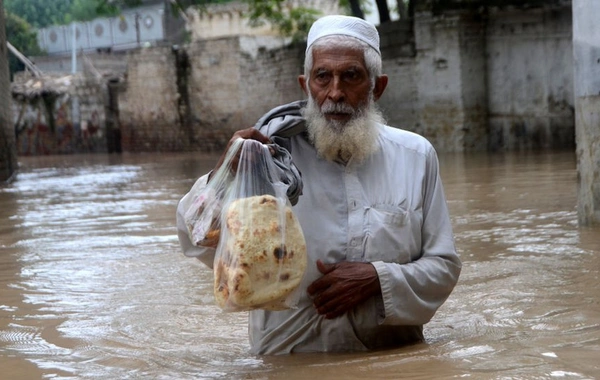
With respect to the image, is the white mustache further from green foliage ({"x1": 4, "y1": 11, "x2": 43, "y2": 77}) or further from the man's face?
green foliage ({"x1": 4, "y1": 11, "x2": 43, "y2": 77})

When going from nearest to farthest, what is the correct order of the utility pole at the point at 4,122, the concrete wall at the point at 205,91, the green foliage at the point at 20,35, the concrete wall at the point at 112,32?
the utility pole at the point at 4,122 → the concrete wall at the point at 205,91 → the green foliage at the point at 20,35 → the concrete wall at the point at 112,32

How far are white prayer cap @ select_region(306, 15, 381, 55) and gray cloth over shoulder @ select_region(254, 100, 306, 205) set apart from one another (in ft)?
0.76

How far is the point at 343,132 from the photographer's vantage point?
119 inches

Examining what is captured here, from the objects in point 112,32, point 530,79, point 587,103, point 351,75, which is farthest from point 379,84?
point 112,32

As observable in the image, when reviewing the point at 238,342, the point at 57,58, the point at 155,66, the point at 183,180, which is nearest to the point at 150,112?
the point at 155,66

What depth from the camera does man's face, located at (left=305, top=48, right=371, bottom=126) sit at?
300 centimetres

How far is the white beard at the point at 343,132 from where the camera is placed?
303 cm

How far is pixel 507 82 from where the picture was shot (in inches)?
658

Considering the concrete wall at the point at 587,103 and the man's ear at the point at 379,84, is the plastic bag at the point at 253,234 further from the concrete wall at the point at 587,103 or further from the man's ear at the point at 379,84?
the concrete wall at the point at 587,103

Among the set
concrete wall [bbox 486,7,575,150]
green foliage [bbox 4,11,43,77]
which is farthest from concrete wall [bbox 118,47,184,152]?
green foliage [bbox 4,11,43,77]

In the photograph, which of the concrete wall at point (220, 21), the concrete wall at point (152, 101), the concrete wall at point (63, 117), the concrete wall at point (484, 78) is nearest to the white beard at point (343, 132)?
the concrete wall at point (484, 78)

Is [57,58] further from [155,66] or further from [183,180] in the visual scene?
[183,180]

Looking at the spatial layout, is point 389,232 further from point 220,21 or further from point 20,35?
point 20,35

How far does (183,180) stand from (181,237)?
38.1 feet
